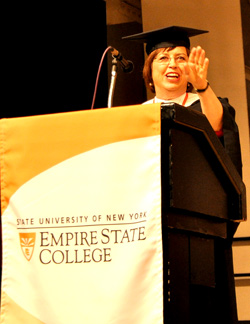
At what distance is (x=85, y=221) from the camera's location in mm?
1521

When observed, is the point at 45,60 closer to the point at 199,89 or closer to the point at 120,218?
the point at 199,89

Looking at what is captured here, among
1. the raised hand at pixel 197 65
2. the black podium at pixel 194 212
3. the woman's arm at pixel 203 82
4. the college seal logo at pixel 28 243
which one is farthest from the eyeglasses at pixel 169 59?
the college seal logo at pixel 28 243

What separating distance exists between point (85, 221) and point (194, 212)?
0.31m

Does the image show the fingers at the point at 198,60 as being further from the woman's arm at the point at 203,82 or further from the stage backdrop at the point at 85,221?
the stage backdrop at the point at 85,221

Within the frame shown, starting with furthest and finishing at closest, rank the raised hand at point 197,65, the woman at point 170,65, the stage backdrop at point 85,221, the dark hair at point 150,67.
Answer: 1. the dark hair at point 150,67
2. the woman at point 170,65
3. the raised hand at point 197,65
4. the stage backdrop at point 85,221

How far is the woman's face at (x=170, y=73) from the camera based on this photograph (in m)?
2.71

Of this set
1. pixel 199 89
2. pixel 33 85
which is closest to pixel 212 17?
pixel 33 85

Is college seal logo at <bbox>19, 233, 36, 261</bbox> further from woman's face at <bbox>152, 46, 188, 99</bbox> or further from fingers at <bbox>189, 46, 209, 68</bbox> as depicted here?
woman's face at <bbox>152, 46, 188, 99</bbox>

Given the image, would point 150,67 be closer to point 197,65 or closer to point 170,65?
point 170,65

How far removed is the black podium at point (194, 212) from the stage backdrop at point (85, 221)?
4 centimetres

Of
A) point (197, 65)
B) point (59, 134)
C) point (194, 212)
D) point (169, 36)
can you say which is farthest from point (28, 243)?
point (169, 36)

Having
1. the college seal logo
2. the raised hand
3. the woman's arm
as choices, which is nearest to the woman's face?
the woman's arm

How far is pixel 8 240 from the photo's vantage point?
1.61 m

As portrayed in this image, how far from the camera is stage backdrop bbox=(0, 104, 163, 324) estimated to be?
148 centimetres
